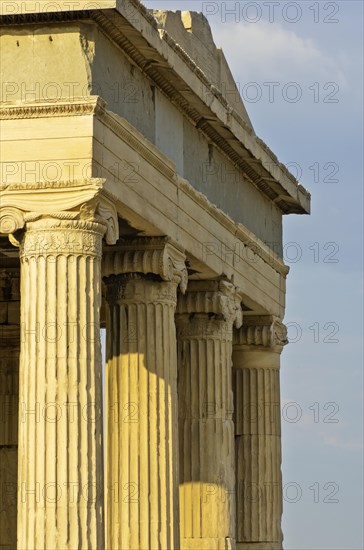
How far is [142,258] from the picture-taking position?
44469mm

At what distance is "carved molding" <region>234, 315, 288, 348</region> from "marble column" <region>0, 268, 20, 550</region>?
281 inches

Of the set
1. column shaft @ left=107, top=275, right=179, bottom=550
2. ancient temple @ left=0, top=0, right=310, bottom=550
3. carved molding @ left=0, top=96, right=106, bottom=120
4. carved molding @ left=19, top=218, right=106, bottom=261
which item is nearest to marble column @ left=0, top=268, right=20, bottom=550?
ancient temple @ left=0, top=0, right=310, bottom=550

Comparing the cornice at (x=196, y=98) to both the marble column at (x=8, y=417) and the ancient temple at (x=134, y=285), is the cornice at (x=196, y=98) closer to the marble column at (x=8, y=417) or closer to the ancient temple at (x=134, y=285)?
the ancient temple at (x=134, y=285)

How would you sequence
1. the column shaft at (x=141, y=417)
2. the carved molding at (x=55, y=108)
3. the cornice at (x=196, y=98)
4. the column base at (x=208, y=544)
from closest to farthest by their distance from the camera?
the carved molding at (x=55, y=108)
the cornice at (x=196, y=98)
the column shaft at (x=141, y=417)
the column base at (x=208, y=544)

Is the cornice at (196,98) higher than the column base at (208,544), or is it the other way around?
the cornice at (196,98)

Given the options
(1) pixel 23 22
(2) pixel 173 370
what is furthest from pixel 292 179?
(1) pixel 23 22

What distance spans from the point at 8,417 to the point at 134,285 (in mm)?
8773

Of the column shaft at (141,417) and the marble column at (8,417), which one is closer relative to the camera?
the column shaft at (141,417)

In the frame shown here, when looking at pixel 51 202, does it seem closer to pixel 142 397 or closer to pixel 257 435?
pixel 142 397

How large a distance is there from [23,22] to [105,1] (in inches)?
72.0

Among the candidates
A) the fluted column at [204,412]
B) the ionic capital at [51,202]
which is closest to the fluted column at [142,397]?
the ionic capital at [51,202]

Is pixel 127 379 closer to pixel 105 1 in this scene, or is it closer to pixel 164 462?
pixel 164 462

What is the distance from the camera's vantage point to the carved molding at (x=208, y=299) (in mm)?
50188

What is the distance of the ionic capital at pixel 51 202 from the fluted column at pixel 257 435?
1691cm
